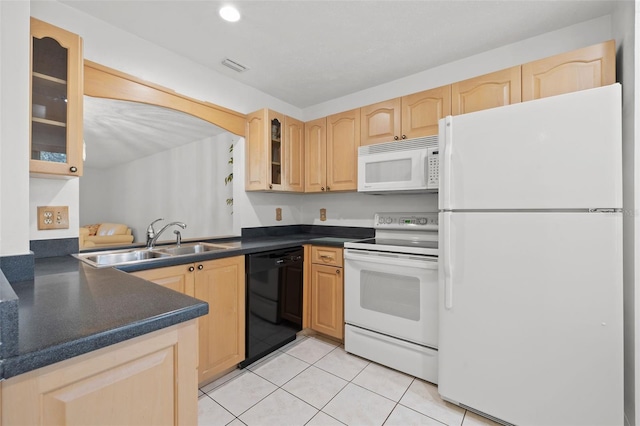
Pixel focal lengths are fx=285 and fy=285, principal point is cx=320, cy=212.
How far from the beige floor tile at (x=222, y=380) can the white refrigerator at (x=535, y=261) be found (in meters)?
1.35

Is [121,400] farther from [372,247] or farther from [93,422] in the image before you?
[372,247]

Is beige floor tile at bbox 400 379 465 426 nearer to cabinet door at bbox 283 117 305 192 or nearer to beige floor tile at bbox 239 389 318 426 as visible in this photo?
beige floor tile at bbox 239 389 318 426

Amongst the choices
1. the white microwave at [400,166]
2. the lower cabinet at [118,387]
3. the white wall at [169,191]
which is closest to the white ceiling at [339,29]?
the white microwave at [400,166]

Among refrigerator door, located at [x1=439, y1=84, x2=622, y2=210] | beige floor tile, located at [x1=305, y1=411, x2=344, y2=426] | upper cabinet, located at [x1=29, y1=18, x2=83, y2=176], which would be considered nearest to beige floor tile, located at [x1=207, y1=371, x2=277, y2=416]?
beige floor tile, located at [x1=305, y1=411, x2=344, y2=426]

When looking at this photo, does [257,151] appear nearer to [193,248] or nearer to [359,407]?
[193,248]

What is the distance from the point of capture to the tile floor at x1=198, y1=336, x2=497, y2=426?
61.8 inches

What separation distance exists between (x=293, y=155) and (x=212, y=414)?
214 cm

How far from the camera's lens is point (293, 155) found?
284cm

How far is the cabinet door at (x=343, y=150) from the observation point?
103 inches

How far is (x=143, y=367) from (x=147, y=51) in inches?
84.7

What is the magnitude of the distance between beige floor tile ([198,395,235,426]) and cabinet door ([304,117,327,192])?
6.22 ft

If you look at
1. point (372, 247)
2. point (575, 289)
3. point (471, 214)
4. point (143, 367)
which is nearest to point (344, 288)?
point (372, 247)

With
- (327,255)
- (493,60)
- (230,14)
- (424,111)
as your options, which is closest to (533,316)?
(327,255)

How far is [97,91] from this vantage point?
5.78 feet
